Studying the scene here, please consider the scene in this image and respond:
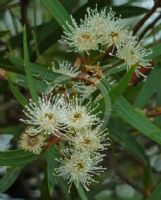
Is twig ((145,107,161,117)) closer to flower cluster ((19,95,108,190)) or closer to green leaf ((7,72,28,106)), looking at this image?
flower cluster ((19,95,108,190))

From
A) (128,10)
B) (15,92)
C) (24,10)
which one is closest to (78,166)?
(15,92)

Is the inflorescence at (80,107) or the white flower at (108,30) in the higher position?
the white flower at (108,30)

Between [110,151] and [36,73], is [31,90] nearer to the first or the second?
[36,73]

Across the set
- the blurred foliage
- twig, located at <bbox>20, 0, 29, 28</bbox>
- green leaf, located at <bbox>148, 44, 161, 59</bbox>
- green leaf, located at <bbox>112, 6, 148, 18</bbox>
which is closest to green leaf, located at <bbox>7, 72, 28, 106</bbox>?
the blurred foliage

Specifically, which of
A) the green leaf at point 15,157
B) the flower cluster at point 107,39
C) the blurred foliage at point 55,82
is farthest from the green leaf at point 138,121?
the green leaf at point 15,157

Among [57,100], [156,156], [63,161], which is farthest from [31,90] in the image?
[156,156]

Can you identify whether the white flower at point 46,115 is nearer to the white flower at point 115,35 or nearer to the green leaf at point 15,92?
the green leaf at point 15,92
